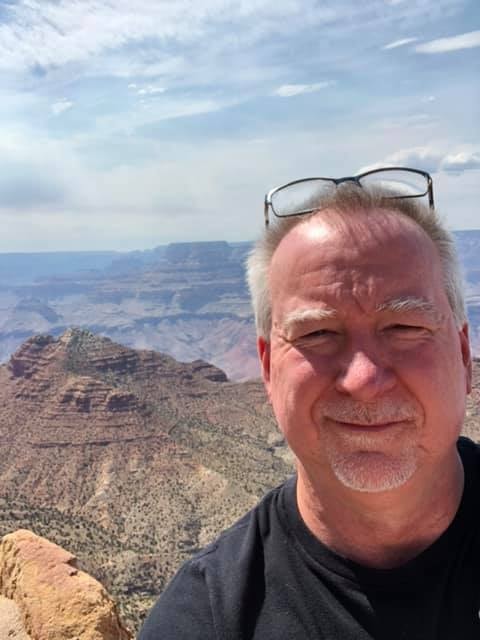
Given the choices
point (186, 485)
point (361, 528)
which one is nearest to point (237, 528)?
point (361, 528)

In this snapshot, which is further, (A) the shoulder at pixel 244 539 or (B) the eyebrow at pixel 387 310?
(A) the shoulder at pixel 244 539

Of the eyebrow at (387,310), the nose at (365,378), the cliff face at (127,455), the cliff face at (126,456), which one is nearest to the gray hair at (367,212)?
the eyebrow at (387,310)

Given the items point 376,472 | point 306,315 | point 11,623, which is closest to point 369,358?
point 306,315

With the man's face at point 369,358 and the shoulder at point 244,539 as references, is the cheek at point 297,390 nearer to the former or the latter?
the man's face at point 369,358

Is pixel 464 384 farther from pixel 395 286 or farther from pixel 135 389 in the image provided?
pixel 135 389

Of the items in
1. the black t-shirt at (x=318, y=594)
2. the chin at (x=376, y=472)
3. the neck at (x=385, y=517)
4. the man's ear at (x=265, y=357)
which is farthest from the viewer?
the man's ear at (x=265, y=357)

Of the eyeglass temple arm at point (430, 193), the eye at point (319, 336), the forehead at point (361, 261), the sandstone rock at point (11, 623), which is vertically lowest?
the sandstone rock at point (11, 623)

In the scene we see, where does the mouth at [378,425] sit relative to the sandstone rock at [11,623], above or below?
above
